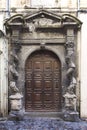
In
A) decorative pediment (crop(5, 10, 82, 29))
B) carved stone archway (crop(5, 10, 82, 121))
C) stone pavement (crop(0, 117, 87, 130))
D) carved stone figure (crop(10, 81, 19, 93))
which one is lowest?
stone pavement (crop(0, 117, 87, 130))

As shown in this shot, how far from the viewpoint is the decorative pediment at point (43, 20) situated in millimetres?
10766

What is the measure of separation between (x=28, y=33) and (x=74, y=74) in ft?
7.33

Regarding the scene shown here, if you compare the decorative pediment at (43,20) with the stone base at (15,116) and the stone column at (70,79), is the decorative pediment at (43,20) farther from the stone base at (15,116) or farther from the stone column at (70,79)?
the stone base at (15,116)

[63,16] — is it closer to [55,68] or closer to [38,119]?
[55,68]

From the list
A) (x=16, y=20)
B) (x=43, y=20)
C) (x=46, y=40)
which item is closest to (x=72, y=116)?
(x=46, y=40)

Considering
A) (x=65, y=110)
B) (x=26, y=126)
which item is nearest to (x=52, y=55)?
(x=65, y=110)

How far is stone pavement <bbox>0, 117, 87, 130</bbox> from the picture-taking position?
980 centimetres

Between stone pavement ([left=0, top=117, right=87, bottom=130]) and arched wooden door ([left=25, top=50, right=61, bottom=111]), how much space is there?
70 centimetres

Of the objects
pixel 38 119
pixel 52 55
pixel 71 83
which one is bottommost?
pixel 38 119

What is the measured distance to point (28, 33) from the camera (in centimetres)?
1117

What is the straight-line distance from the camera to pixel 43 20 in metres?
11.1

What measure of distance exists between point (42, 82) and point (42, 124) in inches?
68.1

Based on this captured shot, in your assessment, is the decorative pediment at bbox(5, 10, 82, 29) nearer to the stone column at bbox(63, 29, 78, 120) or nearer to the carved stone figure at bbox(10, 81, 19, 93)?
the stone column at bbox(63, 29, 78, 120)

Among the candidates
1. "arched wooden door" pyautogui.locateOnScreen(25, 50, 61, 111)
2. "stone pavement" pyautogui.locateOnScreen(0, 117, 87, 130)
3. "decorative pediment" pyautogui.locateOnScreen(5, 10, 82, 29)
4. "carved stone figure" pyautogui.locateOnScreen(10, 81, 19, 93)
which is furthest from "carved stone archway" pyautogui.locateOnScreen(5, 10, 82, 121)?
"stone pavement" pyautogui.locateOnScreen(0, 117, 87, 130)
